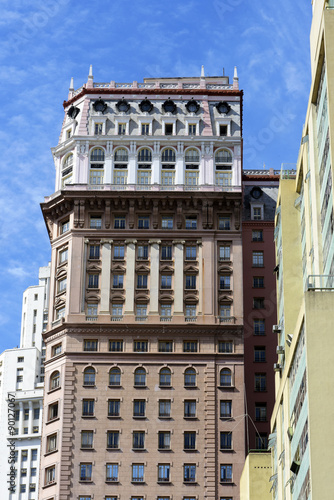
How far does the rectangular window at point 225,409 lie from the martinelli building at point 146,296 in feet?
0.55

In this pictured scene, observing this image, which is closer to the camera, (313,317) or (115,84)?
(313,317)

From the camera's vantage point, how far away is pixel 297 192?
331ft

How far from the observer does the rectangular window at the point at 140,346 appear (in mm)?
140000

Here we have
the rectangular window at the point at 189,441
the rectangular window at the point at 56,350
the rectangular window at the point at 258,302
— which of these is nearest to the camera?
the rectangular window at the point at 189,441

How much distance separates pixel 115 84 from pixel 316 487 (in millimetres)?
100046

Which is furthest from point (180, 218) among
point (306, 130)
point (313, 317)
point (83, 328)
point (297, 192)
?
point (313, 317)

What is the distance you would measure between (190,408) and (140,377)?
23.5 feet

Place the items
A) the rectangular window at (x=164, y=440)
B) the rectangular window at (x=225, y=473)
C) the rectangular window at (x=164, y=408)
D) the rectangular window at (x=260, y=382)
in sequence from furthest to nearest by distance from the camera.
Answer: the rectangular window at (x=260, y=382) < the rectangular window at (x=164, y=408) < the rectangular window at (x=164, y=440) < the rectangular window at (x=225, y=473)

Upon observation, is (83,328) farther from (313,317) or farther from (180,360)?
(313,317)

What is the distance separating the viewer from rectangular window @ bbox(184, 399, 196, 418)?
136 meters

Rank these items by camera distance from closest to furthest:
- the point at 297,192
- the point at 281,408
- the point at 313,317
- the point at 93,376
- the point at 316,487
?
the point at 316,487, the point at 313,317, the point at 281,408, the point at 297,192, the point at 93,376

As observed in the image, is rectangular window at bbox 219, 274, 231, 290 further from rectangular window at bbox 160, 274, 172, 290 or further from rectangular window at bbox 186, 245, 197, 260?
→ rectangular window at bbox 160, 274, 172, 290

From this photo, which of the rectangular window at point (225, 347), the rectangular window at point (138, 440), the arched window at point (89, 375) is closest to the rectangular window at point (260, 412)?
the rectangular window at point (225, 347)

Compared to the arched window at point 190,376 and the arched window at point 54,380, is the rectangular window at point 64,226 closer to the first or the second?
the arched window at point 54,380
